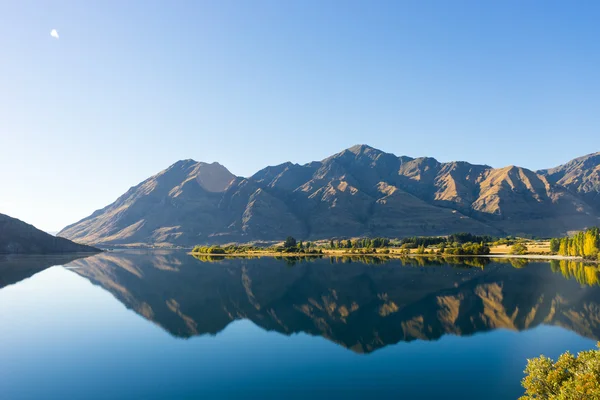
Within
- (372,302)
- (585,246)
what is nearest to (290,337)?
(372,302)

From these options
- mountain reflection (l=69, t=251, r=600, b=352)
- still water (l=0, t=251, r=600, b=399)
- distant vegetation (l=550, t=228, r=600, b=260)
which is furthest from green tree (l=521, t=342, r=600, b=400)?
distant vegetation (l=550, t=228, r=600, b=260)

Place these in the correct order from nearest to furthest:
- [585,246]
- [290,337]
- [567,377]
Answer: [567,377], [290,337], [585,246]

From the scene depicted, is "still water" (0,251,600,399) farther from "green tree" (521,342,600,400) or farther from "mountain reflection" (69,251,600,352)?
"green tree" (521,342,600,400)

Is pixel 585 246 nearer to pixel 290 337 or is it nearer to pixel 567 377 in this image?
pixel 290 337

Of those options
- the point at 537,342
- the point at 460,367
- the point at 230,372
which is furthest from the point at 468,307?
the point at 230,372

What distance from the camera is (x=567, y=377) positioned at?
2361 cm

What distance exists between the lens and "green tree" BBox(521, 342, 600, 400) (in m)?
19.9

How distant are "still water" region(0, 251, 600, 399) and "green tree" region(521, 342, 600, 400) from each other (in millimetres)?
11639

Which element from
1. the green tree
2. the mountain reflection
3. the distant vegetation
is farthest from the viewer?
the distant vegetation

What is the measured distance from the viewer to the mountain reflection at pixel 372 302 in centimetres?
6322

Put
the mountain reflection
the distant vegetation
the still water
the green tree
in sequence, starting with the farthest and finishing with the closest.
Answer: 1. the distant vegetation
2. the mountain reflection
3. the still water
4. the green tree

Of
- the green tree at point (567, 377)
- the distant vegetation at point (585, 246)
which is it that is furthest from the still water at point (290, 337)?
the distant vegetation at point (585, 246)

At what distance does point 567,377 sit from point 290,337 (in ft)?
130

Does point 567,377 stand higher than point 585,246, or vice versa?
point 567,377
